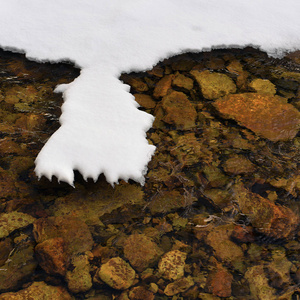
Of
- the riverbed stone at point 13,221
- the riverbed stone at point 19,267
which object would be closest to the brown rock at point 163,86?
the riverbed stone at point 13,221

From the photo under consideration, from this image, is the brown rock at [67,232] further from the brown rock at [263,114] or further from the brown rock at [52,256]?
the brown rock at [263,114]

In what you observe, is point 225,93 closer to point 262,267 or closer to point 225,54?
point 225,54

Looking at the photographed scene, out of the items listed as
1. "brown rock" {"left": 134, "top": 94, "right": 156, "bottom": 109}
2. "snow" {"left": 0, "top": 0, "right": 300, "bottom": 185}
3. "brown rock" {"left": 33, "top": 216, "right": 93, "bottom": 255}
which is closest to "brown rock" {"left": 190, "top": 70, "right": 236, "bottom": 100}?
"snow" {"left": 0, "top": 0, "right": 300, "bottom": 185}

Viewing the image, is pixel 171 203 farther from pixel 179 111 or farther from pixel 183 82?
pixel 183 82

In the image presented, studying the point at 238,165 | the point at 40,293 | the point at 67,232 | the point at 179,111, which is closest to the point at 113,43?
the point at 179,111

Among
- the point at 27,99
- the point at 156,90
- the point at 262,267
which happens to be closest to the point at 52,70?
the point at 27,99

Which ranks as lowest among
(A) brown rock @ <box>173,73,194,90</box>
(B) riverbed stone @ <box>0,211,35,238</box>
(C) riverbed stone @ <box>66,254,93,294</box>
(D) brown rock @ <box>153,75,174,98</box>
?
(C) riverbed stone @ <box>66,254,93,294</box>

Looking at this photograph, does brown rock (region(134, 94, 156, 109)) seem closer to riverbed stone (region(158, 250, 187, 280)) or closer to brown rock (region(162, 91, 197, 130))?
brown rock (region(162, 91, 197, 130))

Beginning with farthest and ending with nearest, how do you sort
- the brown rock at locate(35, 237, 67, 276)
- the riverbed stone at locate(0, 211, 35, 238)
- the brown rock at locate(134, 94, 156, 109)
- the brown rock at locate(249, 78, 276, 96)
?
the brown rock at locate(249, 78, 276, 96) → the brown rock at locate(134, 94, 156, 109) → the riverbed stone at locate(0, 211, 35, 238) → the brown rock at locate(35, 237, 67, 276)
